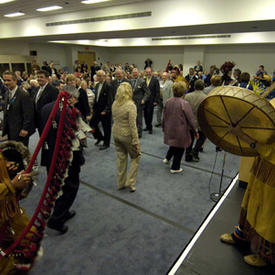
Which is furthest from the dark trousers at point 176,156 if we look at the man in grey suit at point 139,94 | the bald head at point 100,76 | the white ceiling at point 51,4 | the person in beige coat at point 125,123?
the white ceiling at point 51,4

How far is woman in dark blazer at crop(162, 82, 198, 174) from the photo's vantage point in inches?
123

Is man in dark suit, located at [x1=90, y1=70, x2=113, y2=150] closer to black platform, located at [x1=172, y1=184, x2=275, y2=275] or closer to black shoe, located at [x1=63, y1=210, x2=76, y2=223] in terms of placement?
black shoe, located at [x1=63, y1=210, x2=76, y2=223]

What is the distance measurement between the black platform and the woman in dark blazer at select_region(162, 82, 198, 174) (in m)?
1.30

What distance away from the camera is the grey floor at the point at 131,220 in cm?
Answer: 188

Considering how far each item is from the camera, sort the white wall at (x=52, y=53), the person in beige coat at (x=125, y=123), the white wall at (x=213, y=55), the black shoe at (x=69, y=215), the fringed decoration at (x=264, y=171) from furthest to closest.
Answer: the white wall at (x=52, y=53) < the white wall at (x=213, y=55) < the person in beige coat at (x=125, y=123) < the black shoe at (x=69, y=215) < the fringed decoration at (x=264, y=171)

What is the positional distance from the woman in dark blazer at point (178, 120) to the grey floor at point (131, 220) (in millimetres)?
567

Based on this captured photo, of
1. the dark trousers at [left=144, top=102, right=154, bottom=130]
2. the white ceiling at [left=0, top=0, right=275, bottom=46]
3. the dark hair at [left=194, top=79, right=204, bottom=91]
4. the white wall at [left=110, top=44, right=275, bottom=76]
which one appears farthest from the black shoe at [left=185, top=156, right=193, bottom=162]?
the white wall at [left=110, top=44, right=275, bottom=76]

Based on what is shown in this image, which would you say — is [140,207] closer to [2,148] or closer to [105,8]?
[2,148]

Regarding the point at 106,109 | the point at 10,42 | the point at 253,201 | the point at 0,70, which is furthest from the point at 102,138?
the point at 10,42

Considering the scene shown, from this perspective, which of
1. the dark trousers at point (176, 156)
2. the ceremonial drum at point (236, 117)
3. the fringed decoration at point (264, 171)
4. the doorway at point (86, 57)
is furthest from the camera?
the doorway at point (86, 57)

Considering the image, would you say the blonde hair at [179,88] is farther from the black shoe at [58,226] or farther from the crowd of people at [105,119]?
the black shoe at [58,226]

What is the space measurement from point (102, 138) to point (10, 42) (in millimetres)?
12891

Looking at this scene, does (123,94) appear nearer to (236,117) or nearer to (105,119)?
(236,117)

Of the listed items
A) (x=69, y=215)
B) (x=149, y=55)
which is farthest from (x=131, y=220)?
(x=149, y=55)
